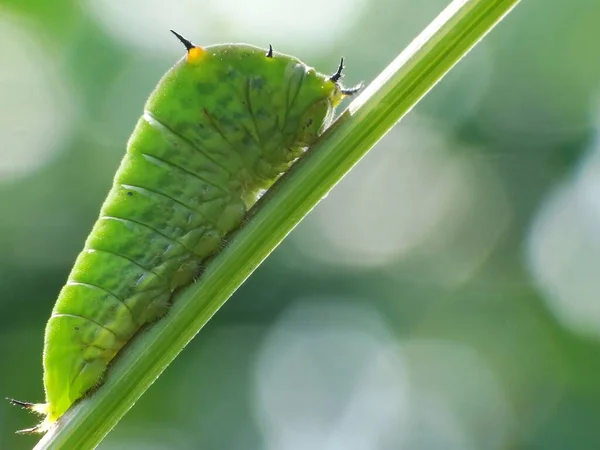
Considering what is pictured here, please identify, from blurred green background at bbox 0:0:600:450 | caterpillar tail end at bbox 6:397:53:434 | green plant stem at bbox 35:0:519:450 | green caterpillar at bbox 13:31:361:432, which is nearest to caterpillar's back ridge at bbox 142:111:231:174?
green caterpillar at bbox 13:31:361:432

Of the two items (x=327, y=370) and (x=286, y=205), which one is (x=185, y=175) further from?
(x=327, y=370)

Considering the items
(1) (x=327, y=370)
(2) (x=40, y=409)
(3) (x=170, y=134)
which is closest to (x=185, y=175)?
(3) (x=170, y=134)

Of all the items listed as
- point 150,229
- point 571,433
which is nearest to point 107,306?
point 150,229

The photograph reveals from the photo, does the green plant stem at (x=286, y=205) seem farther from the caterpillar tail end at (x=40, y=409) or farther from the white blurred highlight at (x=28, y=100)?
the white blurred highlight at (x=28, y=100)

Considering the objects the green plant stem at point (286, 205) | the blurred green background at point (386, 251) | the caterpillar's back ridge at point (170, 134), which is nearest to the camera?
the green plant stem at point (286, 205)

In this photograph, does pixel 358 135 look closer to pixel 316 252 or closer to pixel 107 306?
pixel 107 306

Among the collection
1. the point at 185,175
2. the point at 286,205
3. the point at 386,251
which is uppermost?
the point at 386,251

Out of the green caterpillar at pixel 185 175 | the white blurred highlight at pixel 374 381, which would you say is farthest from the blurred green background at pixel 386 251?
the green caterpillar at pixel 185 175
